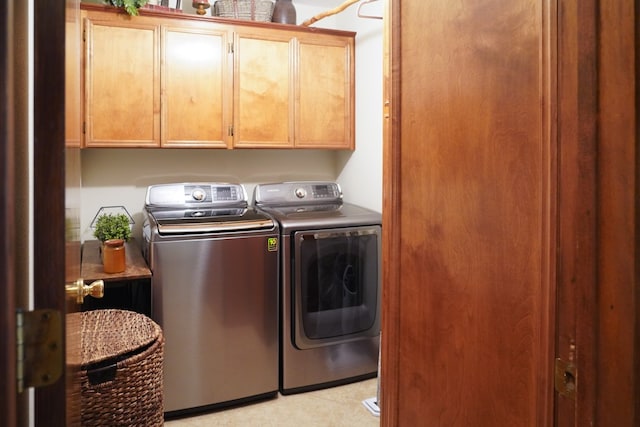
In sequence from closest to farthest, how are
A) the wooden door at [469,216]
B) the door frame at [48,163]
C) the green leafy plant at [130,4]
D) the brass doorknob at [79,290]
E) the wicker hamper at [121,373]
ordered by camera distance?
1. the door frame at [48,163]
2. the brass doorknob at [79,290]
3. the wooden door at [469,216]
4. the wicker hamper at [121,373]
5. the green leafy plant at [130,4]

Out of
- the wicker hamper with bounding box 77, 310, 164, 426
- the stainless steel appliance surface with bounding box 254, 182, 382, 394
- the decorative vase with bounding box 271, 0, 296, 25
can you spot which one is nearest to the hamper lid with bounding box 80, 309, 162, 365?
the wicker hamper with bounding box 77, 310, 164, 426

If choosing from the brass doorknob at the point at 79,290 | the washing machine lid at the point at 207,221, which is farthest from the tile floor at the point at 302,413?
the brass doorknob at the point at 79,290

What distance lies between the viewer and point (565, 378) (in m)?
0.82

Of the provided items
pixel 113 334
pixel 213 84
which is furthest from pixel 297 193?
pixel 113 334

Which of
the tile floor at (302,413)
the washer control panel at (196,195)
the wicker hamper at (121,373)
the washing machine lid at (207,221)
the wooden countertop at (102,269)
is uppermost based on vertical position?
the washer control panel at (196,195)

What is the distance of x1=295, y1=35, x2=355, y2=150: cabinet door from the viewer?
306 centimetres

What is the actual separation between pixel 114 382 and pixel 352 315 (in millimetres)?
1441

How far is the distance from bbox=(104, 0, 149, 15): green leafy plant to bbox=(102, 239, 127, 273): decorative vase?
123cm

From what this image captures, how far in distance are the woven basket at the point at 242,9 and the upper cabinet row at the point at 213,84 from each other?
84 mm

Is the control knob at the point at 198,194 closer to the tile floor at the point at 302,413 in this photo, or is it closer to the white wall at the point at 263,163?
the white wall at the point at 263,163

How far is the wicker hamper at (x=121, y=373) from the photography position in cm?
172

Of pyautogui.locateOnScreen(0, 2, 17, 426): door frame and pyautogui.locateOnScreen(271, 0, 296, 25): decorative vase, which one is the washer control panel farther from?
pyautogui.locateOnScreen(0, 2, 17, 426): door frame

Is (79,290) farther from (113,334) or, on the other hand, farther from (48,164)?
(113,334)

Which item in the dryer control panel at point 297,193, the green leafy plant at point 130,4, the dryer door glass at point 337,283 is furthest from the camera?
the dryer control panel at point 297,193
